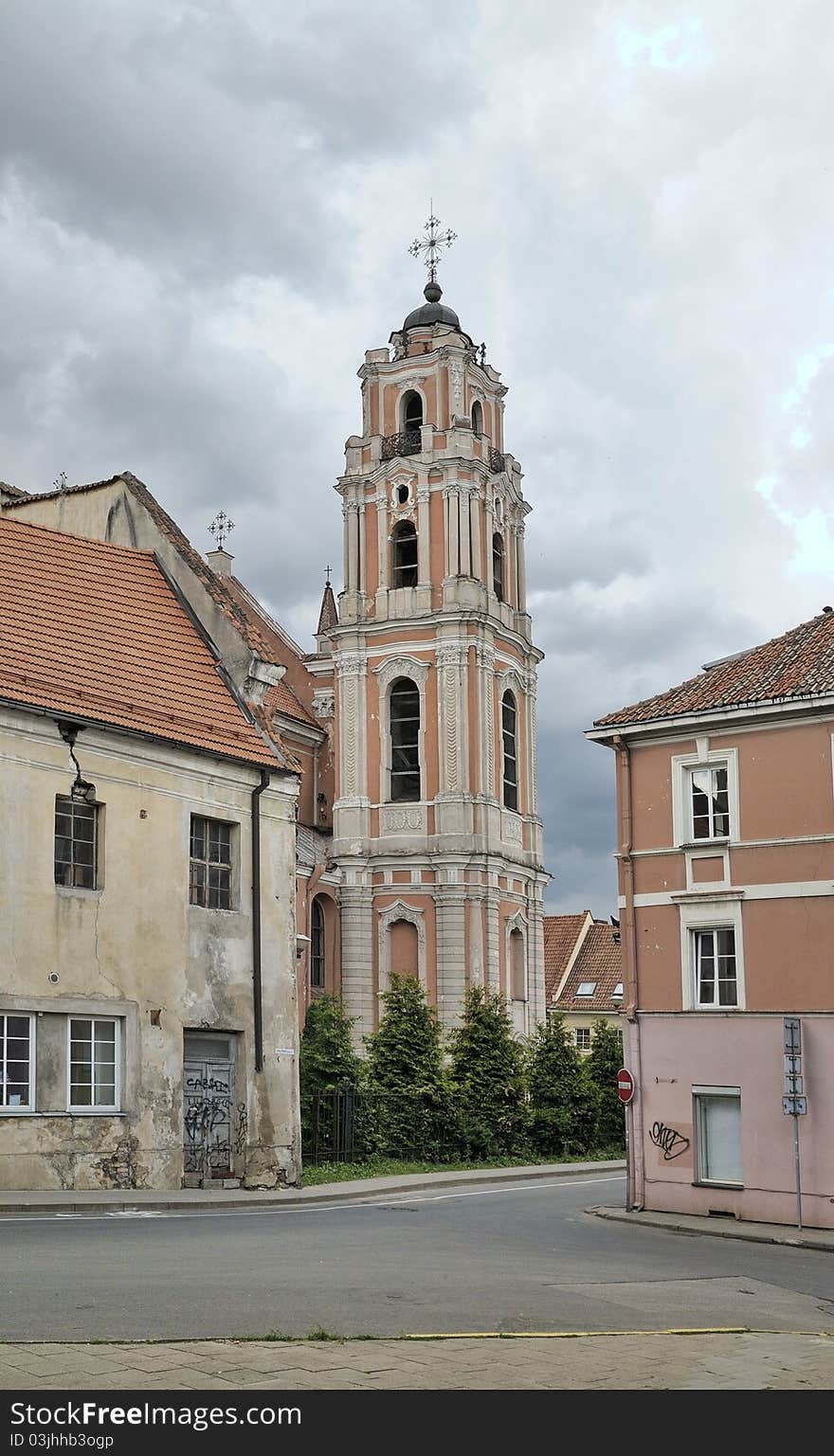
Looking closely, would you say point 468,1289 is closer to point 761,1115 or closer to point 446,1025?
point 761,1115

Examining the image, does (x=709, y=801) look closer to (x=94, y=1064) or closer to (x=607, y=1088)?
(x=94, y=1064)

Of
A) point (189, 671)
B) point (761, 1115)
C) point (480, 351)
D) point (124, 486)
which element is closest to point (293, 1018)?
point (189, 671)

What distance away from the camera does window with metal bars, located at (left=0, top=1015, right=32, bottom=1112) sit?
22.2 m

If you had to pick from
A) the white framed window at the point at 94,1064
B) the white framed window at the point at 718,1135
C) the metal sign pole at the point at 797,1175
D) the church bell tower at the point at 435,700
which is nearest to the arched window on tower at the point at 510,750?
the church bell tower at the point at 435,700

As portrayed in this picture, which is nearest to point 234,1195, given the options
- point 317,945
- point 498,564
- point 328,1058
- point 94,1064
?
point 94,1064

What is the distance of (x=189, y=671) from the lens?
92.2ft

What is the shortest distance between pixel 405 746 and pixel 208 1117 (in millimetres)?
30148

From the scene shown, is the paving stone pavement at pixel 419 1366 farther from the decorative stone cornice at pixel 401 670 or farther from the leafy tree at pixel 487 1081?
the decorative stone cornice at pixel 401 670

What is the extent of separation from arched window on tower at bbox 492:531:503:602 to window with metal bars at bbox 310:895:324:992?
42.7 ft

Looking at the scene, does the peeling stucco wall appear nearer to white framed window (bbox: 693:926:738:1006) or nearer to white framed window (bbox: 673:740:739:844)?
white framed window (bbox: 673:740:739:844)

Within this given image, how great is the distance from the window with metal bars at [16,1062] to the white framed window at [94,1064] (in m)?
0.71

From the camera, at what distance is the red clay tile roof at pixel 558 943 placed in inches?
2751

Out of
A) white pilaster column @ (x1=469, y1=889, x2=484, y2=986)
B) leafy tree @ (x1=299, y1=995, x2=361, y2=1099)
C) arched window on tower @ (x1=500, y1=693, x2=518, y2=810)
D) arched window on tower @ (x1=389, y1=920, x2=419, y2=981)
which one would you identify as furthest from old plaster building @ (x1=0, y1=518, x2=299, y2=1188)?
arched window on tower @ (x1=500, y1=693, x2=518, y2=810)

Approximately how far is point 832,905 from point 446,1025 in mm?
28405
